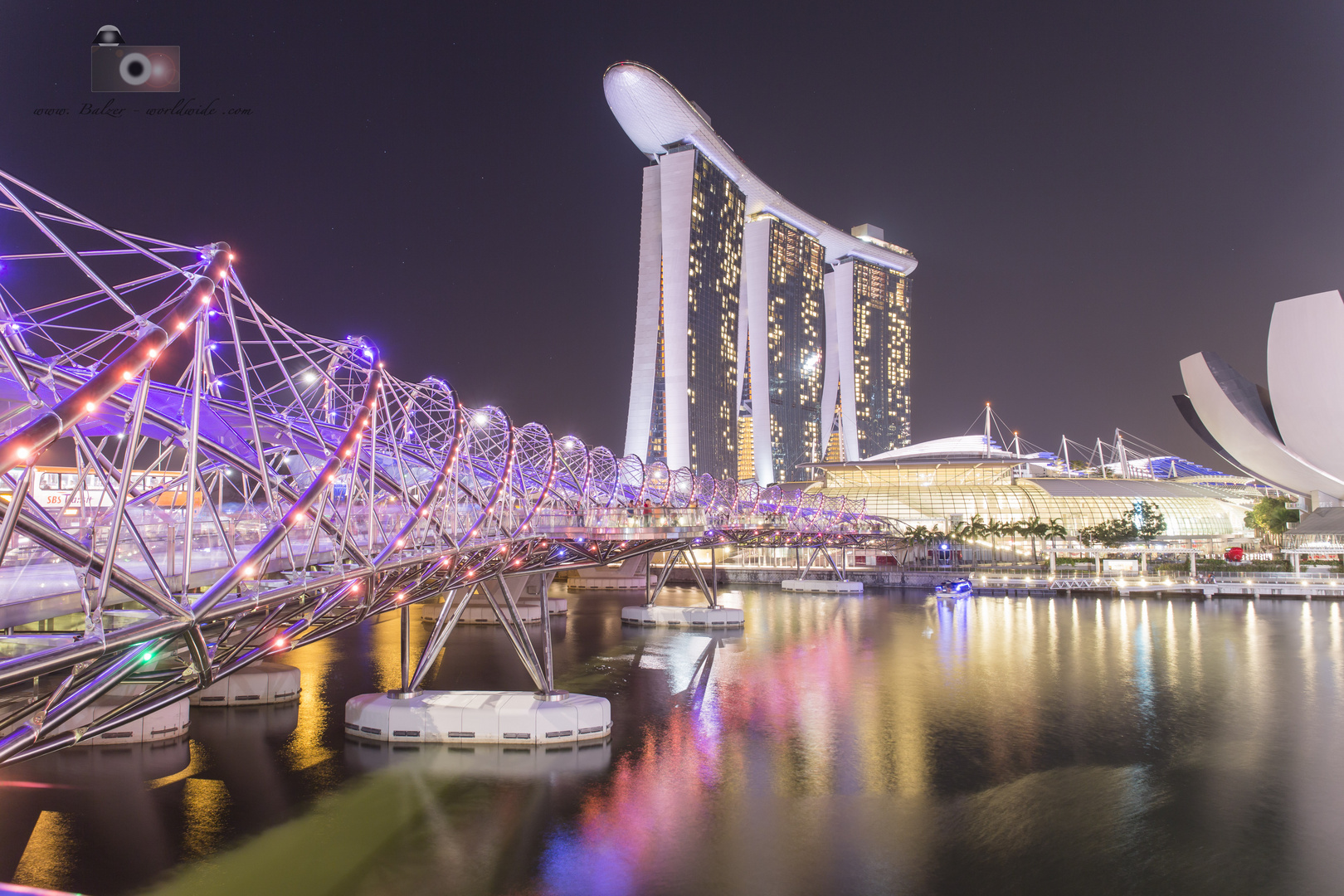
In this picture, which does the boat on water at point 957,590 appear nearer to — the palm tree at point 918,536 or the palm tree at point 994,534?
the palm tree at point 918,536

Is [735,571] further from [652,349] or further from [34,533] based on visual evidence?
[34,533]

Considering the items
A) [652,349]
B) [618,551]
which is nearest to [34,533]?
[618,551]

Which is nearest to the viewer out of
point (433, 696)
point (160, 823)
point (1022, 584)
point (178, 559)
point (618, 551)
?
point (178, 559)

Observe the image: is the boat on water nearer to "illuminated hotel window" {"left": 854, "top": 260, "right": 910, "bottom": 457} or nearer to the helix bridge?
Answer: the helix bridge

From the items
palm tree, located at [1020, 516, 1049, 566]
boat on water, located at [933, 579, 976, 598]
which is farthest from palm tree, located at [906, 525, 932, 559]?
boat on water, located at [933, 579, 976, 598]

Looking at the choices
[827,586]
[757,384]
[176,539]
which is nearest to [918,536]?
[827,586]

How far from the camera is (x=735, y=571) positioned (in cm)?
7431

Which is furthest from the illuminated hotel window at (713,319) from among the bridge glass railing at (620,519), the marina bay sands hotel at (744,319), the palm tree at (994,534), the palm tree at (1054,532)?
the bridge glass railing at (620,519)

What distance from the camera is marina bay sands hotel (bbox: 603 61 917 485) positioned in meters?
92.4

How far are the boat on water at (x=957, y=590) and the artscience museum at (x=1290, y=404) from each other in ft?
92.6

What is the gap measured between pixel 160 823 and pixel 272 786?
2.25m

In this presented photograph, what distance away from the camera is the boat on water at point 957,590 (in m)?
59.6

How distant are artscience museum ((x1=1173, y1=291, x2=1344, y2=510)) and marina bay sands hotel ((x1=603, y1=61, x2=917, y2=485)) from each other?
43971 mm

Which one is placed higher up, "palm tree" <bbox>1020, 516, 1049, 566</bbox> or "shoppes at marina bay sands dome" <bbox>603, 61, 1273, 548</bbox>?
"shoppes at marina bay sands dome" <bbox>603, 61, 1273, 548</bbox>
